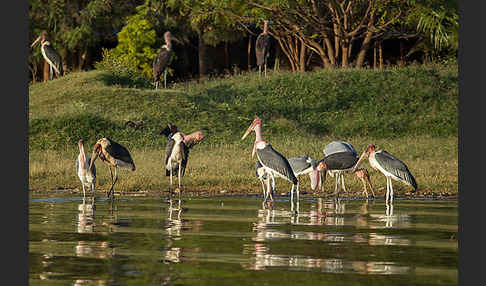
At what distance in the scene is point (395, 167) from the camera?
17500mm

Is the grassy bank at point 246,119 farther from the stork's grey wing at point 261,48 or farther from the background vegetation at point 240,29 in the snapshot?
the background vegetation at point 240,29

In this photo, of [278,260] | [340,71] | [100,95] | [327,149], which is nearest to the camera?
[278,260]

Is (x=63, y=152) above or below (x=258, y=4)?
below

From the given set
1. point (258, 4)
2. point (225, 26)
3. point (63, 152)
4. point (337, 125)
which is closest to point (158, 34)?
point (225, 26)

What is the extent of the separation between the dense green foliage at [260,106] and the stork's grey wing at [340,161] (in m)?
10.3

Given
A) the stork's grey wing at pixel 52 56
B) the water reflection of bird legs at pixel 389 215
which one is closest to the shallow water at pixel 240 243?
the water reflection of bird legs at pixel 389 215

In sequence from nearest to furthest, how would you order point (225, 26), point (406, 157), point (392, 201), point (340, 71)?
1. point (392, 201)
2. point (406, 157)
3. point (340, 71)
4. point (225, 26)

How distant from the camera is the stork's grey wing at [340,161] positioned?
60.2 ft

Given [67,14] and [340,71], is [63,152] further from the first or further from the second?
[67,14]

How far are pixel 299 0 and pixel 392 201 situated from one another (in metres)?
25.1

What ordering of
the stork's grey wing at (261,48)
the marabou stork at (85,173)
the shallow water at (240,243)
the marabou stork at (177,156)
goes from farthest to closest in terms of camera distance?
the stork's grey wing at (261,48)
the marabou stork at (177,156)
the marabou stork at (85,173)
the shallow water at (240,243)

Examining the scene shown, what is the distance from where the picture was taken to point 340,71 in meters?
38.8

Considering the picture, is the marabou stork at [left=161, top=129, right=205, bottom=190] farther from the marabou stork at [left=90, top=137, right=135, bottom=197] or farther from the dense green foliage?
the dense green foliage

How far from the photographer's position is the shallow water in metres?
8.73
